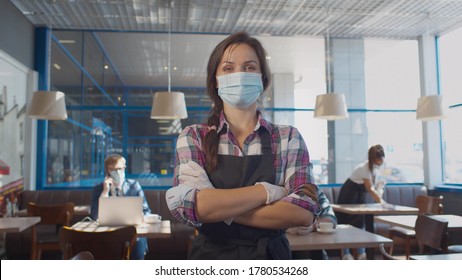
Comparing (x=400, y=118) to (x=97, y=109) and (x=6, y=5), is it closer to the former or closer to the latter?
(x=97, y=109)

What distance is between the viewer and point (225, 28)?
445cm

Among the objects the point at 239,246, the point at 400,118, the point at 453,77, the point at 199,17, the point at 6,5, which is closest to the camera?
the point at 239,246

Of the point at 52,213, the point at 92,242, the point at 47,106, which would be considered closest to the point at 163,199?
the point at 52,213

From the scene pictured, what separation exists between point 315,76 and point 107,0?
2.37 m

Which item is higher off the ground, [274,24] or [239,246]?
[274,24]

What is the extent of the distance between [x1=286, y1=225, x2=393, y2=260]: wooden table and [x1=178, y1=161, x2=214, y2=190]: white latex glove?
971 mm

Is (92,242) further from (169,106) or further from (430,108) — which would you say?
(430,108)

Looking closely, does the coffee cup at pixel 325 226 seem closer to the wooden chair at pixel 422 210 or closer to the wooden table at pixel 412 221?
the wooden table at pixel 412 221

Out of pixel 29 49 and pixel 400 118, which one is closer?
pixel 29 49

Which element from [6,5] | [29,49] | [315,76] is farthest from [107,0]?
[315,76]

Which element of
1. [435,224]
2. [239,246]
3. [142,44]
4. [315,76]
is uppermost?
[142,44]

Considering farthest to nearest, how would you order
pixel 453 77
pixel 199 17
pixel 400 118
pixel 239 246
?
pixel 400 118
pixel 199 17
pixel 453 77
pixel 239 246

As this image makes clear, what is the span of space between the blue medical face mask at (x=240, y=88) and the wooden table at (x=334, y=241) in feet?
3.15

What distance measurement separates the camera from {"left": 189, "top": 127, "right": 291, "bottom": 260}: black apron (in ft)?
2.86
